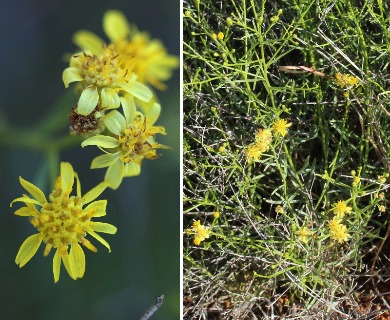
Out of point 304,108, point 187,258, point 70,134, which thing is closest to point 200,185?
point 187,258

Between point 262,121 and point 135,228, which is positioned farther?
point 262,121

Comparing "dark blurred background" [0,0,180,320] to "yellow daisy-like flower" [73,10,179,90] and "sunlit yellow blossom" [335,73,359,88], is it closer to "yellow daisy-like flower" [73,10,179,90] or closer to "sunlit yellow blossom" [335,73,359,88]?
"yellow daisy-like flower" [73,10,179,90]

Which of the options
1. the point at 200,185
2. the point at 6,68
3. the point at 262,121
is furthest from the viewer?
the point at 200,185

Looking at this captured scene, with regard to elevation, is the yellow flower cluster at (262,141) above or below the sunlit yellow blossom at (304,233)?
above

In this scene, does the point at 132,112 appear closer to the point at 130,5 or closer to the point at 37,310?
the point at 130,5

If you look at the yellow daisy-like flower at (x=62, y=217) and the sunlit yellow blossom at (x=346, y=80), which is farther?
the sunlit yellow blossom at (x=346, y=80)

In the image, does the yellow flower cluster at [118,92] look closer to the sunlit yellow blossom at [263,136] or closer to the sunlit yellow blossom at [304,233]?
the sunlit yellow blossom at [263,136]

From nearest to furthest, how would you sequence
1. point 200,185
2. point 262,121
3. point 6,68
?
point 6,68
point 262,121
point 200,185

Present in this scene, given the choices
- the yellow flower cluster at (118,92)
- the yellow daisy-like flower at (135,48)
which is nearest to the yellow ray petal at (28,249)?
the yellow flower cluster at (118,92)
